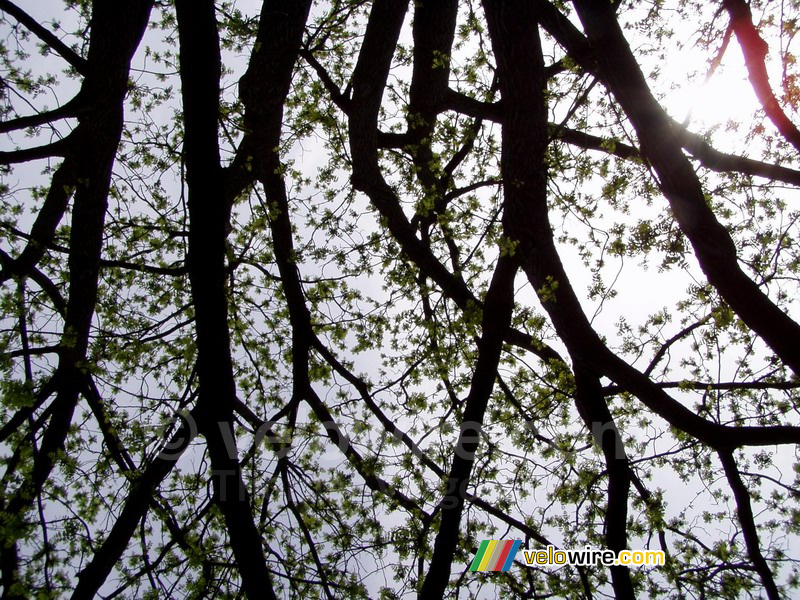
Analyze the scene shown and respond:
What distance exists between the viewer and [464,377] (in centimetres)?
634

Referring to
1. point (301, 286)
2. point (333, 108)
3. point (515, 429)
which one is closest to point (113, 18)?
point (333, 108)

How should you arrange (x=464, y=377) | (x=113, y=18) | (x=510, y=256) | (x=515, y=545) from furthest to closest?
(x=464, y=377) < (x=515, y=545) < (x=113, y=18) < (x=510, y=256)

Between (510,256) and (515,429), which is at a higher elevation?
(510,256)

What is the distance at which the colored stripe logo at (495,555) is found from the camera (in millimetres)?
5055

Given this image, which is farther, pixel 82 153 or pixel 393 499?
pixel 393 499

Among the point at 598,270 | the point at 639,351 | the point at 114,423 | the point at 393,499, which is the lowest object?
the point at 393,499

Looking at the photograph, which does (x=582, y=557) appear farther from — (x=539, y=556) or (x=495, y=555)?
(x=495, y=555)

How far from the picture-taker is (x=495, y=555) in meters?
5.12

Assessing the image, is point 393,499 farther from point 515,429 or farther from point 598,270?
point 598,270

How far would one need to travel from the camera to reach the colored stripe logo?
5.05 metres

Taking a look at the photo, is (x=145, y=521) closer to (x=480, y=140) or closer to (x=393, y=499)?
(x=393, y=499)

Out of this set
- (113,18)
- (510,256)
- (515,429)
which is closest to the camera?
(510,256)

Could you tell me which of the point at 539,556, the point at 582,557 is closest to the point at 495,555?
the point at 539,556

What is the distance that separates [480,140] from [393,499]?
4.44m
